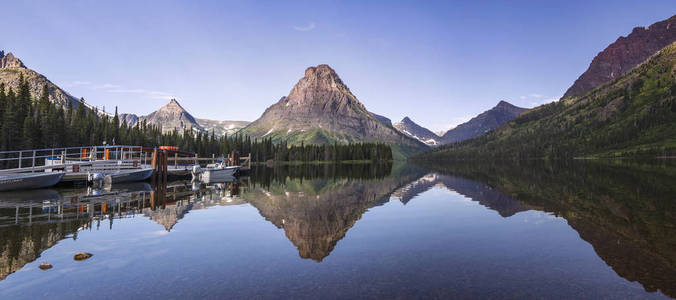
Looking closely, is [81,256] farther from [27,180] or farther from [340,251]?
[27,180]

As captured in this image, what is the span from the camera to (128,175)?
5812 centimetres

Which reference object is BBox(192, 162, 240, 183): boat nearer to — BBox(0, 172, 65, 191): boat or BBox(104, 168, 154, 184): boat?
BBox(104, 168, 154, 184): boat

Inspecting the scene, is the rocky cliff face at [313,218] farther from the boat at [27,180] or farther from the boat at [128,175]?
the boat at [27,180]

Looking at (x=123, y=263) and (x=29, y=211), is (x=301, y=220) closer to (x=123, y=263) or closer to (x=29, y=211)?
(x=123, y=263)

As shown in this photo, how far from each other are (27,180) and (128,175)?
1468 centimetres

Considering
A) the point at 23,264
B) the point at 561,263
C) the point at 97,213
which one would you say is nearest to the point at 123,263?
the point at 23,264

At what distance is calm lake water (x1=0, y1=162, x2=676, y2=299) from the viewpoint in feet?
39.5

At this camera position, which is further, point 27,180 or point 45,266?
point 27,180

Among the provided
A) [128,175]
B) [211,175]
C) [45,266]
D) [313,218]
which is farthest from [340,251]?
[211,175]

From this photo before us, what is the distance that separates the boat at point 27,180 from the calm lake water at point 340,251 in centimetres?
1510

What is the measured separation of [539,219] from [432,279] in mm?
17443

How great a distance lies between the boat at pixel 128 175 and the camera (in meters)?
52.9

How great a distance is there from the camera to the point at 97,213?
28.0 meters

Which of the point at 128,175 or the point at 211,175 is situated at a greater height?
the point at 128,175
